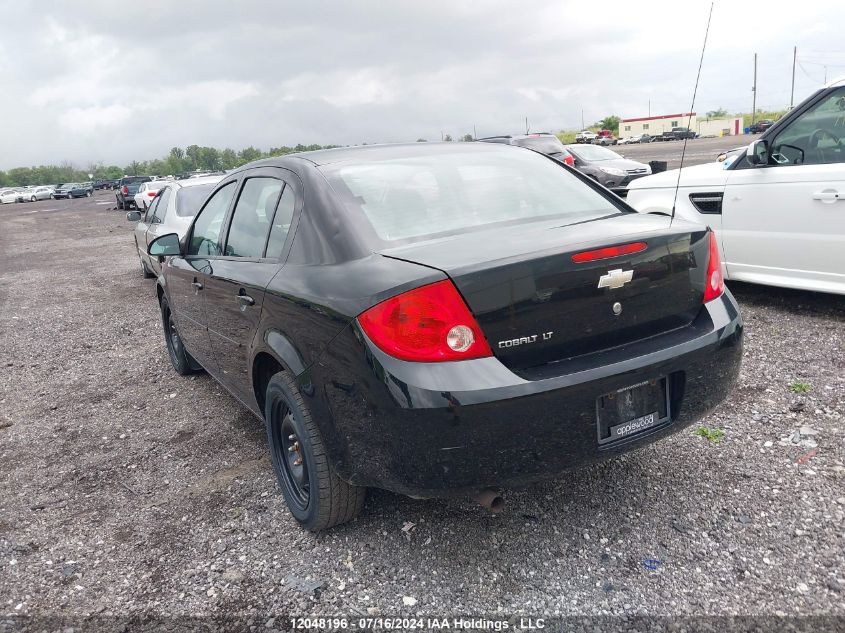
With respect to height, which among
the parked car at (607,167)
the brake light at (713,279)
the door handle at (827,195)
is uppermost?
the brake light at (713,279)

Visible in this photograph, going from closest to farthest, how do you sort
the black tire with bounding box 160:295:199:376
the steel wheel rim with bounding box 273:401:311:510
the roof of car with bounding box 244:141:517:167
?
the steel wheel rim with bounding box 273:401:311:510 < the roof of car with bounding box 244:141:517:167 < the black tire with bounding box 160:295:199:376

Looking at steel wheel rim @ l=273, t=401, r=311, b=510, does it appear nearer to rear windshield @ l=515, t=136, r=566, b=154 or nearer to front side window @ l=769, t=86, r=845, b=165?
front side window @ l=769, t=86, r=845, b=165

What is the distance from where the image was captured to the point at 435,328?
2277 millimetres

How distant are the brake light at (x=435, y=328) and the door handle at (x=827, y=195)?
3879mm

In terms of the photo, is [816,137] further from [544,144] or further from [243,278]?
[544,144]

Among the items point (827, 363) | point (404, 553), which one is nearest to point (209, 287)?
point (404, 553)

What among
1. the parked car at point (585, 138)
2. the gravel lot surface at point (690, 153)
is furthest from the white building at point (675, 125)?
the gravel lot surface at point (690, 153)

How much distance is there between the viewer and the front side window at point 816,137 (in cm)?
496

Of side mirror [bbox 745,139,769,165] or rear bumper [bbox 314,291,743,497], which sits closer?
rear bumper [bbox 314,291,743,497]

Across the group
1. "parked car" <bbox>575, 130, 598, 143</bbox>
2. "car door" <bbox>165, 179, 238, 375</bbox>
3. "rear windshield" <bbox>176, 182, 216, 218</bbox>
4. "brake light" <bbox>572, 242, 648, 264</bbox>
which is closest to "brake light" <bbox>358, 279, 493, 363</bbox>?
"brake light" <bbox>572, 242, 648, 264</bbox>

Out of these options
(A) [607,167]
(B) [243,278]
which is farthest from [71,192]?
(B) [243,278]

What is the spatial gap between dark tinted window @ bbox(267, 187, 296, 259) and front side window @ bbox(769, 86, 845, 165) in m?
4.11

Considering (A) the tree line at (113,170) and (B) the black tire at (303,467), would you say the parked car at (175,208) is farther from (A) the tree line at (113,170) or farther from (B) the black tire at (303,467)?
(A) the tree line at (113,170)

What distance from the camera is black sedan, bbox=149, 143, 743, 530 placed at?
2.28 metres
